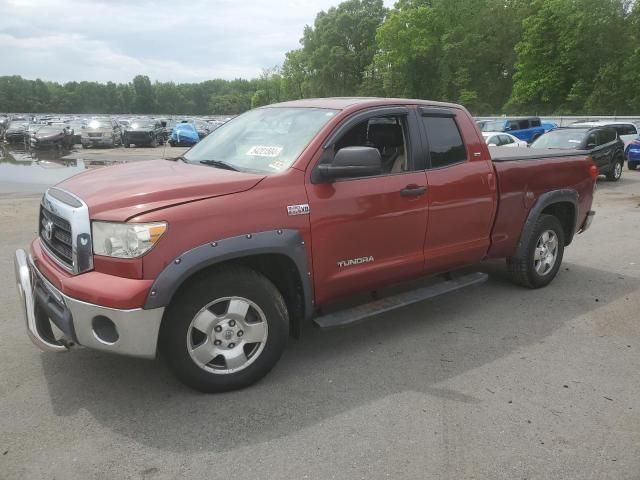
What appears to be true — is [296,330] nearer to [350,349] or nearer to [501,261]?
[350,349]

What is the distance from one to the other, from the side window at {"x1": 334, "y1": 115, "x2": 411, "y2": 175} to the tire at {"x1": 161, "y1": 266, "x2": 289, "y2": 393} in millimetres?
1424

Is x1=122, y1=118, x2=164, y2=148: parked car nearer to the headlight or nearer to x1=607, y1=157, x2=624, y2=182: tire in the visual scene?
x1=607, y1=157, x2=624, y2=182: tire

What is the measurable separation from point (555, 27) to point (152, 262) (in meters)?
56.2

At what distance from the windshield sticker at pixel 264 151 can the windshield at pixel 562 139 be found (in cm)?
1292

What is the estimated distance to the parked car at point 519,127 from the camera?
25.4m

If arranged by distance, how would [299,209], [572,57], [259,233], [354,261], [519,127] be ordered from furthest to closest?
[572,57] < [519,127] < [354,261] < [299,209] < [259,233]

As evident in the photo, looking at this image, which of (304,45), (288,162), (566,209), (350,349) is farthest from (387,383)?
(304,45)

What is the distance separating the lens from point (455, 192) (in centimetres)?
448

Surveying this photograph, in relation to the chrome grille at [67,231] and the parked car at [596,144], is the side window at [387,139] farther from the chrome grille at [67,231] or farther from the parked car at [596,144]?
the parked car at [596,144]

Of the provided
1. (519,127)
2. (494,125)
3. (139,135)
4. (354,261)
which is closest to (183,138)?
(139,135)

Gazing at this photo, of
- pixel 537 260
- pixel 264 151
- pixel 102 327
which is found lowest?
pixel 537 260

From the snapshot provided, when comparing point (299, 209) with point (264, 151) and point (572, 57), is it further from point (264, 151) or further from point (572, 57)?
point (572, 57)

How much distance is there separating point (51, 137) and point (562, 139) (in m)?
23.7

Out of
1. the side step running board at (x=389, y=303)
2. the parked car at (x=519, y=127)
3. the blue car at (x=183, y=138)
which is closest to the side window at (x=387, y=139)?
the side step running board at (x=389, y=303)
